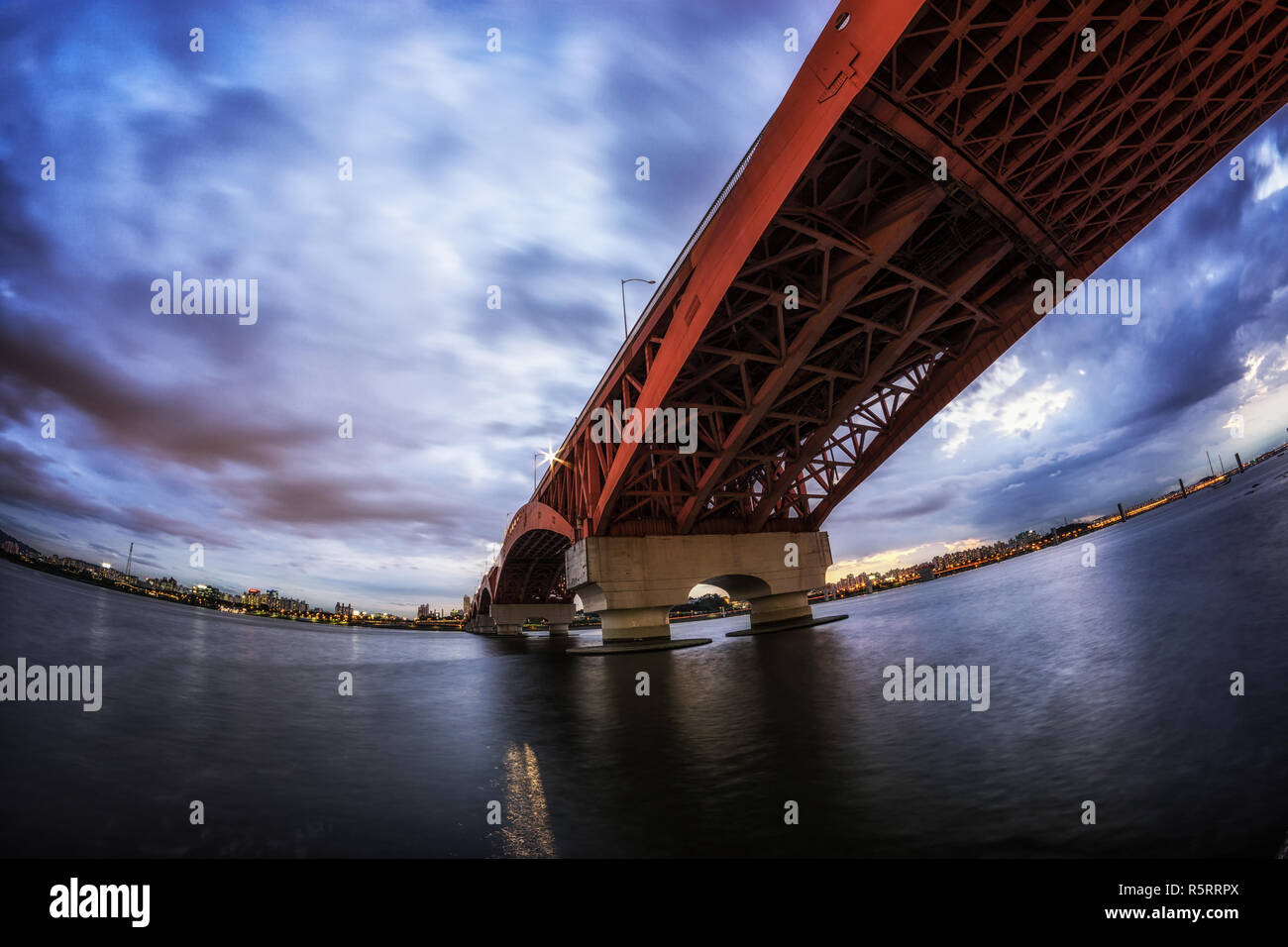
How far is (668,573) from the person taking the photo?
1051 inches

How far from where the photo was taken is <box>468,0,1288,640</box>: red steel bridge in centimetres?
1123

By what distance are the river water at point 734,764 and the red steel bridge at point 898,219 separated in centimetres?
1095

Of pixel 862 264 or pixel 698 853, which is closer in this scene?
pixel 698 853

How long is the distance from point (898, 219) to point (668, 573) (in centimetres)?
1846

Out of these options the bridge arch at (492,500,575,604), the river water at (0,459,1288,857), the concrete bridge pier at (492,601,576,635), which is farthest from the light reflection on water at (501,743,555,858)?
the concrete bridge pier at (492,601,576,635)

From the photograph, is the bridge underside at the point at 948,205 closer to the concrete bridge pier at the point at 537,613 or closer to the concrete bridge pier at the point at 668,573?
the concrete bridge pier at the point at 668,573

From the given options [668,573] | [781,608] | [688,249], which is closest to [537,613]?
[781,608]

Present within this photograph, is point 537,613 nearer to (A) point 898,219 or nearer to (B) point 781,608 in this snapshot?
(B) point 781,608

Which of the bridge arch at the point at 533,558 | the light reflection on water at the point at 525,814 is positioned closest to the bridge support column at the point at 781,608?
the bridge arch at the point at 533,558

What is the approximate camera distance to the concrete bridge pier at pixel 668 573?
85.7ft
